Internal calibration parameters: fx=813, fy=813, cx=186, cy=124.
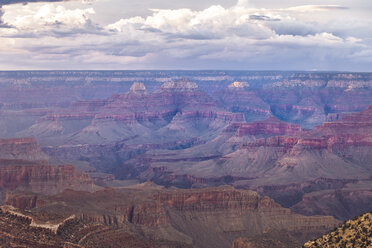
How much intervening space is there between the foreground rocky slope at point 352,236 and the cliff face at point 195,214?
65.6 meters

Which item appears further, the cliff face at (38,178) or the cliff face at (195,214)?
the cliff face at (38,178)

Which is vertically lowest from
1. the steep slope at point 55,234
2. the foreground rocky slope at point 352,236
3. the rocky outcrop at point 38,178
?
the rocky outcrop at point 38,178

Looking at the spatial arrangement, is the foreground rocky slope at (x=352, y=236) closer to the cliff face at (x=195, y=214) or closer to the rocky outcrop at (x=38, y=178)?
the cliff face at (x=195, y=214)

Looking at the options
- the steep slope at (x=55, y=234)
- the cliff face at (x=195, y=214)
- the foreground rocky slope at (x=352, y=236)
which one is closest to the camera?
the foreground rocky slope at (x=352, y=236)

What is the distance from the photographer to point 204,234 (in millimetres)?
132875

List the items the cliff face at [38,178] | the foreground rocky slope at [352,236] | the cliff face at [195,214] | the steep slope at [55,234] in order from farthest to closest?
1. the cliff face at [38,178]
2. the cliff face at [195,214]
3. the steep slope at [55,234]
4. the foreground rocky slope at [352,236]

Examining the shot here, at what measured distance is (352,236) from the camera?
4947cm

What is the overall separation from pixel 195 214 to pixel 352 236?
91598 mm

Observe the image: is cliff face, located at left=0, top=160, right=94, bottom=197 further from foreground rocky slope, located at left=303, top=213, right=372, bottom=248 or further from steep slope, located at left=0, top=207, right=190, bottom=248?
foreground rocky slope, located at left=303, top=213, right=372, bottom=248

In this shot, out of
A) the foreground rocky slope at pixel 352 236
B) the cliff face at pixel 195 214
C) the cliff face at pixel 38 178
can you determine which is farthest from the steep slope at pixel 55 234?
the cliff face at pixel 38 178

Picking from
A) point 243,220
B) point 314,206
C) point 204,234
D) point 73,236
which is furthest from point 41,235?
point 314,206

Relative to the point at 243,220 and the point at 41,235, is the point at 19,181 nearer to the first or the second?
the point at 243,220

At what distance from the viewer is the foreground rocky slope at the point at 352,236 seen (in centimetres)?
4822

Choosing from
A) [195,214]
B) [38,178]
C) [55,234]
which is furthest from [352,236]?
[38,178]
